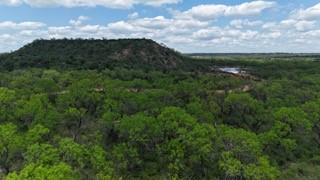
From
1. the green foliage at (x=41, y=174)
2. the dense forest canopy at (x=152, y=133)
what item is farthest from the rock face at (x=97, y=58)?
the green foliage at (x=41, y=174)

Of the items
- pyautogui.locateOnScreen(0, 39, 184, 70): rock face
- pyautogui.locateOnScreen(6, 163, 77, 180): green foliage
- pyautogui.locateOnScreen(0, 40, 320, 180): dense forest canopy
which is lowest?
pyautogui.locateOnScreen(0, 40, 320, 180): dense forest canopy

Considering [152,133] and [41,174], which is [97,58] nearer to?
[152,133]

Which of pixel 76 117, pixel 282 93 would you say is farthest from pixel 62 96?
pixel 282 93

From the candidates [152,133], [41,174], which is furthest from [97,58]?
[41,174]

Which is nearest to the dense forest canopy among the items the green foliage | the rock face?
the green foliage

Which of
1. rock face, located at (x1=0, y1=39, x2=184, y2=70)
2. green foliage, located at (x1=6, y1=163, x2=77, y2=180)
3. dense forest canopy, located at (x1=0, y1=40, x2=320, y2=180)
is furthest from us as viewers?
rock face, located at (x1=0, y1=39, x2=184, y2=70)

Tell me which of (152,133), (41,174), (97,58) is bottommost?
(152,133)

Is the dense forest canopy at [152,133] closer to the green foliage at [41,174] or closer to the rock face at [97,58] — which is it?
the green foliage at [41,174]

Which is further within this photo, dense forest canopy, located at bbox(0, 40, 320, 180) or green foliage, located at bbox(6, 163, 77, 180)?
dense forest canopy, located at bbox(0, 40, 320, 180)

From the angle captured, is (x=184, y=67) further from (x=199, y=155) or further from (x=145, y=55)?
Result: (x=199, y=155)

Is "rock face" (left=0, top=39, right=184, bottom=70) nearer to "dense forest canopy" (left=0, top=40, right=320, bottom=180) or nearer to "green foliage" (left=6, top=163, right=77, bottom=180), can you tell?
"dense forest canopy" (left=0, top=40, right=320, bottom=180)
